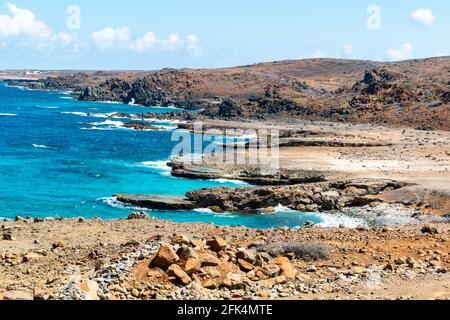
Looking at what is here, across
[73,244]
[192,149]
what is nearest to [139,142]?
[192,149]

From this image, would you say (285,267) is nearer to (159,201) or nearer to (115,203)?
(159,201)

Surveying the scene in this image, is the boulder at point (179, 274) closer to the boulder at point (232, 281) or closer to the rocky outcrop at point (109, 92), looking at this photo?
the boulder at point (232, 281)

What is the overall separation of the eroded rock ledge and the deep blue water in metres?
0.90

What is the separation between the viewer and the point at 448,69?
14712 cm

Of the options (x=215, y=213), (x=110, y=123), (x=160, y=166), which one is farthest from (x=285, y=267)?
(x=110, y=123)

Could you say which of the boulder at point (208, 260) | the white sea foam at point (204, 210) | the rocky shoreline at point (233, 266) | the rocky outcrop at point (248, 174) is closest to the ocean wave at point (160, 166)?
the rocky outcrop at point (248, 174)

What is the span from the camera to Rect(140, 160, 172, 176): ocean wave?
4691 centimetres

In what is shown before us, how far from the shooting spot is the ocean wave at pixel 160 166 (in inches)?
1847

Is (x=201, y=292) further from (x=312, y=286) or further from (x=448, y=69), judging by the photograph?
(x=448, y=69)

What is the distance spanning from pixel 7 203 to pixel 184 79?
4245 inches

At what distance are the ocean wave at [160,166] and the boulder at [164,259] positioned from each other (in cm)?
3424

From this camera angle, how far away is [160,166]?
50188 millimetres

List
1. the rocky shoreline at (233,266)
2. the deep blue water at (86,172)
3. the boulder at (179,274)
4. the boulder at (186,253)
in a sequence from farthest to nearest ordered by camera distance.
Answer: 1. the deep blue water at (86,172)
2. the boulder at (186,253)
3. the boulder at (179,274)
4. the rocky shoreline at (233,266)

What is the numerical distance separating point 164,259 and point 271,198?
22903 millimetres
